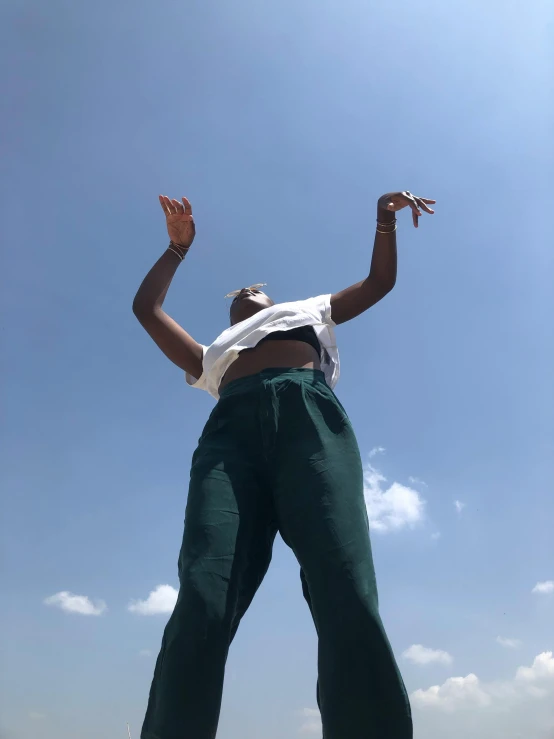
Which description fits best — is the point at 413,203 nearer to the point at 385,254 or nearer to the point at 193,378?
the point at 385,254

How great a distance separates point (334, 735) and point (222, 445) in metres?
1.29

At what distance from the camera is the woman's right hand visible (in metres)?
3.84

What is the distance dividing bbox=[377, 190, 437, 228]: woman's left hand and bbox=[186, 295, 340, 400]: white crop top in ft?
2.26

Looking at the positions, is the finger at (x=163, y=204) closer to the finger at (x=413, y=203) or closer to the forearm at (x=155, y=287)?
the forearm at (x=155, y=287)

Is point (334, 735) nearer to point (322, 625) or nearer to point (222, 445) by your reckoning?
point (322, 625)

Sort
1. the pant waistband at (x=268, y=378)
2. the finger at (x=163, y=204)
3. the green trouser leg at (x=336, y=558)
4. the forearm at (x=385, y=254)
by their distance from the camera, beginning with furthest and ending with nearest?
the finger at (x=163, y=204) < the forearm at (x=385, y=254) < the pant waistband at (x=268, y=378) < the green trouser leg at (x=336, y=558)

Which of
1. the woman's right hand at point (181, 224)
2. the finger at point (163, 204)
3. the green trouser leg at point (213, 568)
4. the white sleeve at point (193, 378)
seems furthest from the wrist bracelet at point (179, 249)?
the green trouser leg at point (213, 568)

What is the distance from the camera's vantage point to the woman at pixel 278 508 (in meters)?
2.21

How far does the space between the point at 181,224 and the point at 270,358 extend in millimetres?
1186

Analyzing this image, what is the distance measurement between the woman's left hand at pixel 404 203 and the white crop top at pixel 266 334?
0.69 metres

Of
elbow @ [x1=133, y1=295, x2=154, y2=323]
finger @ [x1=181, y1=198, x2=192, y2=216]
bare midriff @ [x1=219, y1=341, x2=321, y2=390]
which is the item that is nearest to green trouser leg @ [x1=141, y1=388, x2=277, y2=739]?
bare midriff @ [x1=219, y1=341, x2=321, y2=390]

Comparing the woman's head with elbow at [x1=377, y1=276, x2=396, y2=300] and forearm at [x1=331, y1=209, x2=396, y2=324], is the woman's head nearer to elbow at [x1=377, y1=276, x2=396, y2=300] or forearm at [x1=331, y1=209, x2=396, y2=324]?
forearm at [x1=331, y1=209, x2=396, y2=324]

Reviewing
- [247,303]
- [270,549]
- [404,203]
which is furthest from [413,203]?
[270,549]

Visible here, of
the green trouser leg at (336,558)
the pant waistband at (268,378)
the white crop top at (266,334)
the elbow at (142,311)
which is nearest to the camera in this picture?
the green trouser leg at (336,558)
